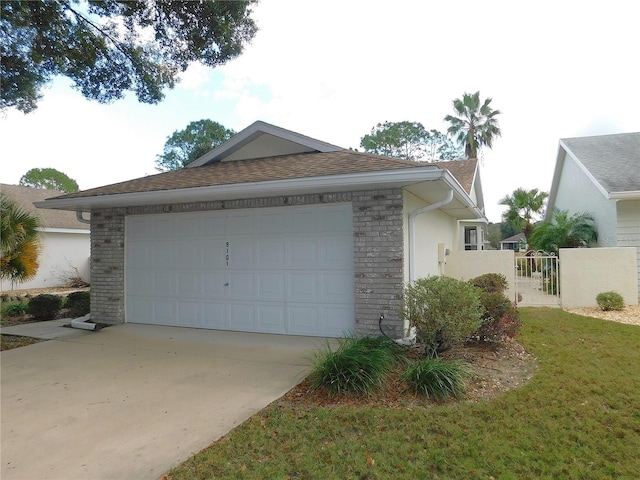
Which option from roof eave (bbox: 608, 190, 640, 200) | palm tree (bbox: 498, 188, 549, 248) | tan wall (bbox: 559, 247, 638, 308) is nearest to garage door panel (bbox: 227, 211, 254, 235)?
tan wall (bbox: 559, 247, 638, 308)

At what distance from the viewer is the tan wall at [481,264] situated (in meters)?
11.6

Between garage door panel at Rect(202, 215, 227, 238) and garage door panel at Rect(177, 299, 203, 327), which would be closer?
garage door panel at Rect(202, 215, 227, 238)

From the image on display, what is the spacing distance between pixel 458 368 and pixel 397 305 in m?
1.75

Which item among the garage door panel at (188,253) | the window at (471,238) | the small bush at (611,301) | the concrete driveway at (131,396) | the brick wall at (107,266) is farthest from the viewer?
the window at (471,238)

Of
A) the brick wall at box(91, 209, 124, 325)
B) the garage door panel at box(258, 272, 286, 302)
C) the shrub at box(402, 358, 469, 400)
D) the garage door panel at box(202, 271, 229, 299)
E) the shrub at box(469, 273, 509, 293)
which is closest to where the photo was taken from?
the shrub at box(402, 358, 469, 400)

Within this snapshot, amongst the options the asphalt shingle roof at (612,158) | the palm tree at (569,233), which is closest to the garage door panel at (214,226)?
the asphalt shingle roof at (612,158)

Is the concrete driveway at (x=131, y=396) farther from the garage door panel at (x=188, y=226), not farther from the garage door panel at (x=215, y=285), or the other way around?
the garage door panel at (x=188, y=226)

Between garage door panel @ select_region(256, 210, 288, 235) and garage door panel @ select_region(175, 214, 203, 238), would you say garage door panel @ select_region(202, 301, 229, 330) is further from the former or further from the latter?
garage door panel @ select_region(256, 210, 288, 235)

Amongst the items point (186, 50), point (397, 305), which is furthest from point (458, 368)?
point (186, 50)

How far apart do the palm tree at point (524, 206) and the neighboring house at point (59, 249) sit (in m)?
23.8

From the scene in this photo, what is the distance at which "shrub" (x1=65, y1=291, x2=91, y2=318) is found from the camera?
973 cm

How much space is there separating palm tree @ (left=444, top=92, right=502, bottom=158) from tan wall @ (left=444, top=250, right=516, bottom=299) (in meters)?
19.6

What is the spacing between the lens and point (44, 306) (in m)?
9.91

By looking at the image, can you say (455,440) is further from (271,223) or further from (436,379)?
(271,223)
